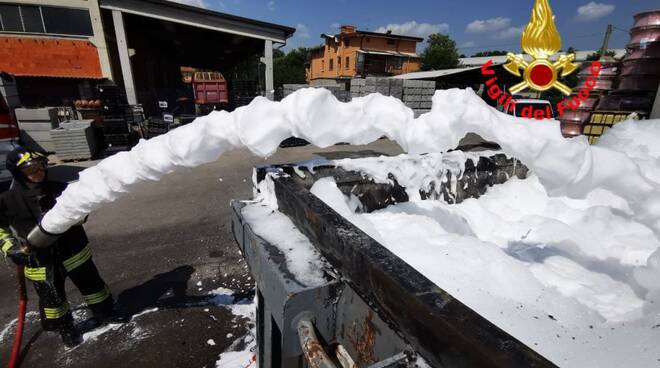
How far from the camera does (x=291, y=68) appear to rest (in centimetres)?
4831

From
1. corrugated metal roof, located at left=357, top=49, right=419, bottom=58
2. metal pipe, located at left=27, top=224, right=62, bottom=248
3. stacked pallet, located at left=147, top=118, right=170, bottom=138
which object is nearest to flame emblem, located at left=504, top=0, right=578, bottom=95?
metal pipe, located at left=27, top=224, right=62, bottom=248

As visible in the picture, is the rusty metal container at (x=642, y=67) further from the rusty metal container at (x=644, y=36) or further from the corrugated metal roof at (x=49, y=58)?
the corrugated metal roof at (x=49, y=58)

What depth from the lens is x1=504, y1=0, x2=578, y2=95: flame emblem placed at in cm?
409

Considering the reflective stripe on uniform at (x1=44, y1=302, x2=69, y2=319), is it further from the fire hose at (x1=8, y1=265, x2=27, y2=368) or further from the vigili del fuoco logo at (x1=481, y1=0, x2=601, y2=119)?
the vigili del fuoco logo at (x1=481, y1=0, x2=601, y2=119)

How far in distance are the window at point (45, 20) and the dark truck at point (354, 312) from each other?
15.9m

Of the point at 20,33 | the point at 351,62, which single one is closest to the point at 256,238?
the point at 20,33

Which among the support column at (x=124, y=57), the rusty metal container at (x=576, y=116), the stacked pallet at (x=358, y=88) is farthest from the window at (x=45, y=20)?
the rusty metal container at (x=576, y=116)

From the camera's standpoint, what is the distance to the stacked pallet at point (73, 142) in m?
7.68

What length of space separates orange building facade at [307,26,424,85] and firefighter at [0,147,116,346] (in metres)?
30.3

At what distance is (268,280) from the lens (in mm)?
1042

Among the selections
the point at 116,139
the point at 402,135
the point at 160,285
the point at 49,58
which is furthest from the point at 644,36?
the point at 49,58

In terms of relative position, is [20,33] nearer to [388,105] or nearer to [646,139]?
[388,105]

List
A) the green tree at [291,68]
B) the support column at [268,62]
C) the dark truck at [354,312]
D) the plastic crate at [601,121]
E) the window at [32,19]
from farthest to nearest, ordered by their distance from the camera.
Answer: the green tree at [291,68] < the support column at [268,62] < the window at [32,19] < the plastic crate at [601,121] < the dark truck at [354,312]

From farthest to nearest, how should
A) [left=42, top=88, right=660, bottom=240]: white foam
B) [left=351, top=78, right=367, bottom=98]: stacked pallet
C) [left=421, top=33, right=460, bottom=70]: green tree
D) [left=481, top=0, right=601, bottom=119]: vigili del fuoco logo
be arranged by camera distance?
[left=421, top=33, right=460, bottom=70]: green tree
[left=351, top=78, right=367, bottom=98]: stacked pallet
[left=481, top=0, right=601, bottom=119]: vigili del fuoco logo
[left=42, top=88, right=660, bottom=240]: white foam
